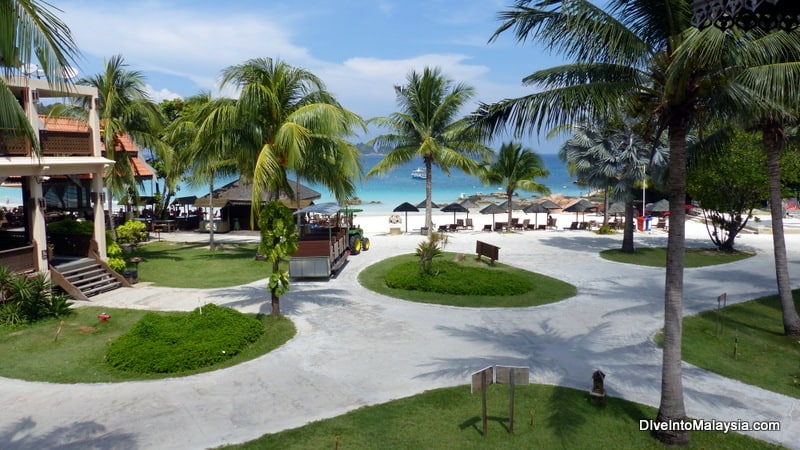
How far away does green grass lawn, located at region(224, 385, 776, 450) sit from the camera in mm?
7598

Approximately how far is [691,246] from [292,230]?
2349 cm

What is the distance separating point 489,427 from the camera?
8.06 meters

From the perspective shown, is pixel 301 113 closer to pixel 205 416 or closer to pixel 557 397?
pixel 205 416

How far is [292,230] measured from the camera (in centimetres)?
1338

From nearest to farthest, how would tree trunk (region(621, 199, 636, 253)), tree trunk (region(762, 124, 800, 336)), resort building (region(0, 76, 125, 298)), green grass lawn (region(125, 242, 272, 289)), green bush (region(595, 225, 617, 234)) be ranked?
tree trunk (region(762, 124, 800, 336)), resort building (region(0, 76, 125, 298)), green grass lawn (region(125, 242, 272, 289)), tree trunk (region(621, 199, 636, 253)), green bush (region(595, 225, 617, 234))

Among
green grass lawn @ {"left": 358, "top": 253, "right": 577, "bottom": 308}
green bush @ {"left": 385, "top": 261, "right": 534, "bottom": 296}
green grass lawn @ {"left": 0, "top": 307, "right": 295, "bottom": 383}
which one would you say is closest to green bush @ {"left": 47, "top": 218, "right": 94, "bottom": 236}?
green grass lawn @ {"left": 0, "top": 307, "right": 295, "bottom": 383}

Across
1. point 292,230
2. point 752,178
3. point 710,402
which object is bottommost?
point 710,402

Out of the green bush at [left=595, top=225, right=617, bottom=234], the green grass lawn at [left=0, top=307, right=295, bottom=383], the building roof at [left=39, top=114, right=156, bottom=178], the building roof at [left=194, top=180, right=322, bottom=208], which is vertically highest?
the building roof at [left=39, top=114, right=156, bottom=178]

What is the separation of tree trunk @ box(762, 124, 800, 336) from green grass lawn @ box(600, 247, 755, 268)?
9.47m

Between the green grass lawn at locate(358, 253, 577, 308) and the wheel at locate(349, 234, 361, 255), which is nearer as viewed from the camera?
the green grass lawn at locate(358, 253, 577, 308)

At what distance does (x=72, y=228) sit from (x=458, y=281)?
13.5 m

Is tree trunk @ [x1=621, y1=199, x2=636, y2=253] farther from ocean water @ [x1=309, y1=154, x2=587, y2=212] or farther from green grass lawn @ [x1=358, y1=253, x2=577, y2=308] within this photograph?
ocean water @ [x1=309, y1=154, x2=587, y2=212]

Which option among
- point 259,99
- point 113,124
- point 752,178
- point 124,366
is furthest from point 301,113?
point 752,178

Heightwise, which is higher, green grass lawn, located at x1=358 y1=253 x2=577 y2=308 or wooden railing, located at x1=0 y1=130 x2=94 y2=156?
wooden railing, located at x1=0 y1=130 x2=94 y2=156
